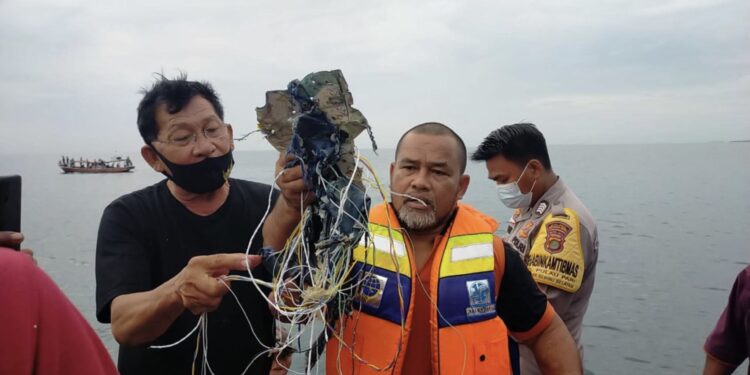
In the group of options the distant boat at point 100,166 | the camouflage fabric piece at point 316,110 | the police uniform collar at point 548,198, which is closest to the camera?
the camouflage fabric piece at point 316,110

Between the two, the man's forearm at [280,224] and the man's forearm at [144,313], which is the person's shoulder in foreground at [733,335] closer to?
the man's forearm at [280,224]

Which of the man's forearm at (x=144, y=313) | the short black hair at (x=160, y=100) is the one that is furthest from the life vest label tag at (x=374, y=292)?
the short black hair at (x=160, y=100)

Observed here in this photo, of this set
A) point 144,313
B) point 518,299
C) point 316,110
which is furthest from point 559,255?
point 144,313

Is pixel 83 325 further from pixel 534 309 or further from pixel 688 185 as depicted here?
pixel 688 185

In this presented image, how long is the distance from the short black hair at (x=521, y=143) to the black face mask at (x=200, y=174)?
2.68 meters

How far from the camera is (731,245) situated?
2030cm

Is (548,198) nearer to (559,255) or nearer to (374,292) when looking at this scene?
(559,255)

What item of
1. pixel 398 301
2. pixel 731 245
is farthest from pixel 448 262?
pixel 731 245

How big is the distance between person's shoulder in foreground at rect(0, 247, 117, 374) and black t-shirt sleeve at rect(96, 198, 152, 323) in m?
1.09

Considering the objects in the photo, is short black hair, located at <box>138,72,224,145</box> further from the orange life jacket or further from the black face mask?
the orange life jacket

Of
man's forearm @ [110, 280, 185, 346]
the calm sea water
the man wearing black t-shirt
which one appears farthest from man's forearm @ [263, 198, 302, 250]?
the calm sea water

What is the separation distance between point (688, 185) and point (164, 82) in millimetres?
Answer: 53682

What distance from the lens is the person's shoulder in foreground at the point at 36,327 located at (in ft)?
3.92

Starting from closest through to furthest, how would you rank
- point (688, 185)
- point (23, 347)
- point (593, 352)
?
point (23, 347) < point (593, 352) < point (688, 185)
